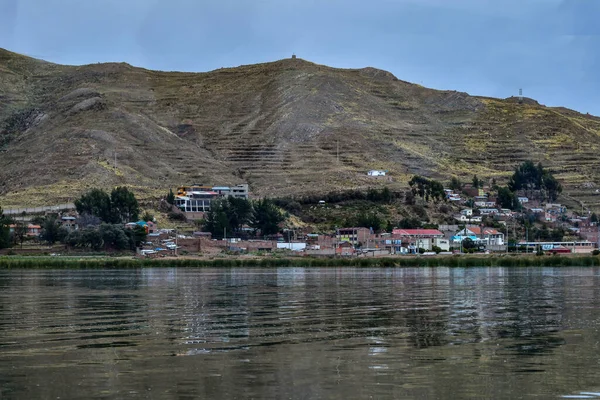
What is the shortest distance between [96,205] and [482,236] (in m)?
51.3

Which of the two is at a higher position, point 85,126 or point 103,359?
point 85,126

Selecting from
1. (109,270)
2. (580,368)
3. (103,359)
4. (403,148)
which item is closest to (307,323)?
(103,359)

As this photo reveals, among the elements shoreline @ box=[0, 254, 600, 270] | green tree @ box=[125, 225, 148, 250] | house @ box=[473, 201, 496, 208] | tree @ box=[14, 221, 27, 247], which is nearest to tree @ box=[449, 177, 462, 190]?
house @ box=[473, 201, 496, 208]

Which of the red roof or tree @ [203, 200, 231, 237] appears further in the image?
tree @ [203, 200, 231, 237]

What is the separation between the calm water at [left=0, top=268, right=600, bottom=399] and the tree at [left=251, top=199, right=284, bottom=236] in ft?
283

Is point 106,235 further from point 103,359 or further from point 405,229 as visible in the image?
point 103,359

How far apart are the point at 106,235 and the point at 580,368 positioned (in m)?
102

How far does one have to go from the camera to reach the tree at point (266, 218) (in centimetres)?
13419

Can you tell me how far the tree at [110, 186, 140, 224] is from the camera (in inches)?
5197

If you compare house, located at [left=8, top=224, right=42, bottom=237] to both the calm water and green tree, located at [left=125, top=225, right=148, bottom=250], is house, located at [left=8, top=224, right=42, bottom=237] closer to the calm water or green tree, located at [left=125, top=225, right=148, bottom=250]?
green tree, located at [left=125, top=225, right=148, bottom=250]

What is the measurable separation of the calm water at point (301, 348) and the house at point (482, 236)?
85445 millimetres

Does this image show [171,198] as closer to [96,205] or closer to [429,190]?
[96,205]

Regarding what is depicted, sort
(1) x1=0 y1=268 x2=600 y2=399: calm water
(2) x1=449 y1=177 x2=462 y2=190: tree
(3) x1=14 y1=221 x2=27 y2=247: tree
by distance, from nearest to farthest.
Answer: (1) x1=0 y1=268 x2=600 y2=399: calm water < (3) x1=14 y1=221 x2=27 y2=247: tree < (2) x1=449 y1=177 x2=462 y2=190: tree

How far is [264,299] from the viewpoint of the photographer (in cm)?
4744
